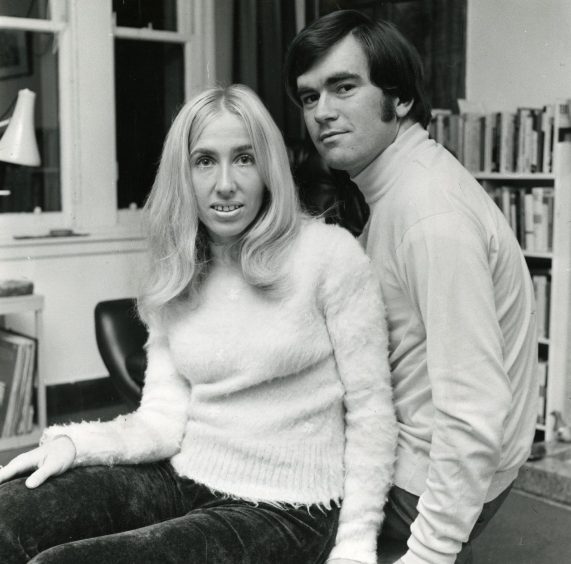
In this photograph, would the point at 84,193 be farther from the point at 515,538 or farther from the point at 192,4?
the point at 515,538

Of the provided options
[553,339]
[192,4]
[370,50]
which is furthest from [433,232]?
[192,4]

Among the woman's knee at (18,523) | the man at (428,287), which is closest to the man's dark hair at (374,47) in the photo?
the man at (428,287)

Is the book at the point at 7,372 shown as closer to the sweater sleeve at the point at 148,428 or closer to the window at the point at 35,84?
the window at the point at 35,84

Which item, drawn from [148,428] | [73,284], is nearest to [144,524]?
[148,428]

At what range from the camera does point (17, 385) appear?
3.17 m

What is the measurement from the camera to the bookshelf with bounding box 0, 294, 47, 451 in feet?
10.2

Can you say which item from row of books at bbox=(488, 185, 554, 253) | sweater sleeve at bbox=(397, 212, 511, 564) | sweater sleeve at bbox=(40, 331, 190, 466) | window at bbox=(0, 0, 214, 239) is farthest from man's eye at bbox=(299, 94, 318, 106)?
window at bbox=(0, 0, 214, 239)

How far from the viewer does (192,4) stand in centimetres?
412

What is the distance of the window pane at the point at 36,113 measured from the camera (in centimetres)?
359

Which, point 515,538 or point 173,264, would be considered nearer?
point 173,264

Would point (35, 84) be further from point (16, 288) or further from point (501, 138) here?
point (501, 138)

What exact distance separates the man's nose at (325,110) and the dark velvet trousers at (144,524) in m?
0.66

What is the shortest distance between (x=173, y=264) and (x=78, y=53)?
8.76 feet

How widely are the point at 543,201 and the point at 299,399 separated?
2.12m
